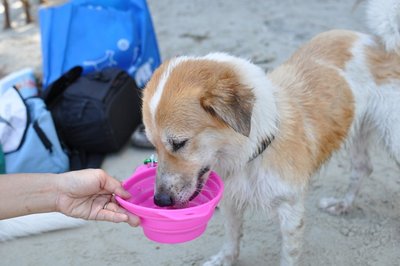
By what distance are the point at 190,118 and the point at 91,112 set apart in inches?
83.0

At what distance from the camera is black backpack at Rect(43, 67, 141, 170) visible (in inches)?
166

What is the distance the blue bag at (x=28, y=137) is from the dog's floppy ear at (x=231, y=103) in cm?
210

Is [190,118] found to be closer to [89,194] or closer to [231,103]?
[231,103]

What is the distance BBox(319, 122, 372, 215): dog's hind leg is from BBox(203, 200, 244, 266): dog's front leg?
841mm

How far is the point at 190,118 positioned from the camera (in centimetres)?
229

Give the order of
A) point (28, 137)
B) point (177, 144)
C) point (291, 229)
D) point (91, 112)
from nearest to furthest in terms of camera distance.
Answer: point (177, 144) < point (291, 229) < point (28, 137) < point (91, 112)

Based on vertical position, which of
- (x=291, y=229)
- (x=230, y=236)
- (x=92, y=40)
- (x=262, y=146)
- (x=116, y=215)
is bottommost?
(x=230, y=236)

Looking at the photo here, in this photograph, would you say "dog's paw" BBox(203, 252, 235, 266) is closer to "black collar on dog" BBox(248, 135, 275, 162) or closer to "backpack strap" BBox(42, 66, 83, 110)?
"black collar on dog" BBox(248, 135, 275, 162)

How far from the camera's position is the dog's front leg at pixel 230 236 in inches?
115

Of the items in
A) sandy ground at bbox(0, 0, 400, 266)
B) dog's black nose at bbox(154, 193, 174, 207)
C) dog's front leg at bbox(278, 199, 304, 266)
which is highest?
dog's black nose at bbox(154, 193, 174, 207)

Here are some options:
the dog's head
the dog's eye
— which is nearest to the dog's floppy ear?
the dog's head

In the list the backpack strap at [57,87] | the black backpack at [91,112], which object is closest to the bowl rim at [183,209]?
the black backpack at [91,112]

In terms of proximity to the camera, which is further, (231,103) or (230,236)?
(230,236)

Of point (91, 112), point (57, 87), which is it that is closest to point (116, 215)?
point (91, 112)
